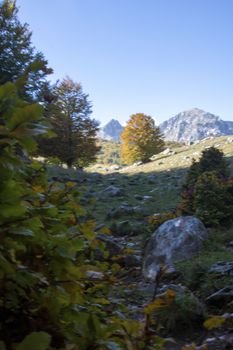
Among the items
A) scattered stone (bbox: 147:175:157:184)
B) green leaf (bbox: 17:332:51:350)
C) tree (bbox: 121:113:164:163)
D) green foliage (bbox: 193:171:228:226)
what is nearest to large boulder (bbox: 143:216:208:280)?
green foliage (bbox: 193:171:228:226)

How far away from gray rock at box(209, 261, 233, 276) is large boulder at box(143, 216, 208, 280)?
897 millimetres

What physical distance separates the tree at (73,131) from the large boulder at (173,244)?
22711 millimetres

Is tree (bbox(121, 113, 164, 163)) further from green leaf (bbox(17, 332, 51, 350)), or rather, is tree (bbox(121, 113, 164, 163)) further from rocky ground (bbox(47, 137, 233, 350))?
green leaf (bbox(17, 332, 51, 350))

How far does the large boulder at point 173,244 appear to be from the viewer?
245 inches

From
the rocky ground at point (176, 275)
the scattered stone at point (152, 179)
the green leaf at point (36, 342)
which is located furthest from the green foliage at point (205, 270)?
the scattered stone at point (152, 179)

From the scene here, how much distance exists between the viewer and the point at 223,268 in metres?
4.99

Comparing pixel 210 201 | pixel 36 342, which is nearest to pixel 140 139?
pixel 210 201

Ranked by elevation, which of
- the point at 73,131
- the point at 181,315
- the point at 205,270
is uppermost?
the point at 73,131

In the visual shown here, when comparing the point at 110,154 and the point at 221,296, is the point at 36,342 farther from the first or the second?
the point at 110,154

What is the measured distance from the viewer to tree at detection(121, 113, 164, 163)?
43938 mm

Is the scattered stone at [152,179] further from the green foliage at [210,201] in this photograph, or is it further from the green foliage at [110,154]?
the green foliage at [110,154]

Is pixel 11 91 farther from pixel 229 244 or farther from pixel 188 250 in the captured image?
pixel 229 244

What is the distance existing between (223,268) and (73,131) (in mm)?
27005

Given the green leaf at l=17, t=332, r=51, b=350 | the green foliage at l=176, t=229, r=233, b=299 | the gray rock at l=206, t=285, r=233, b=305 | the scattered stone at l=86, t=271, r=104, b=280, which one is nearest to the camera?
the green leaf at l=17, t=332, r=51, b=350
